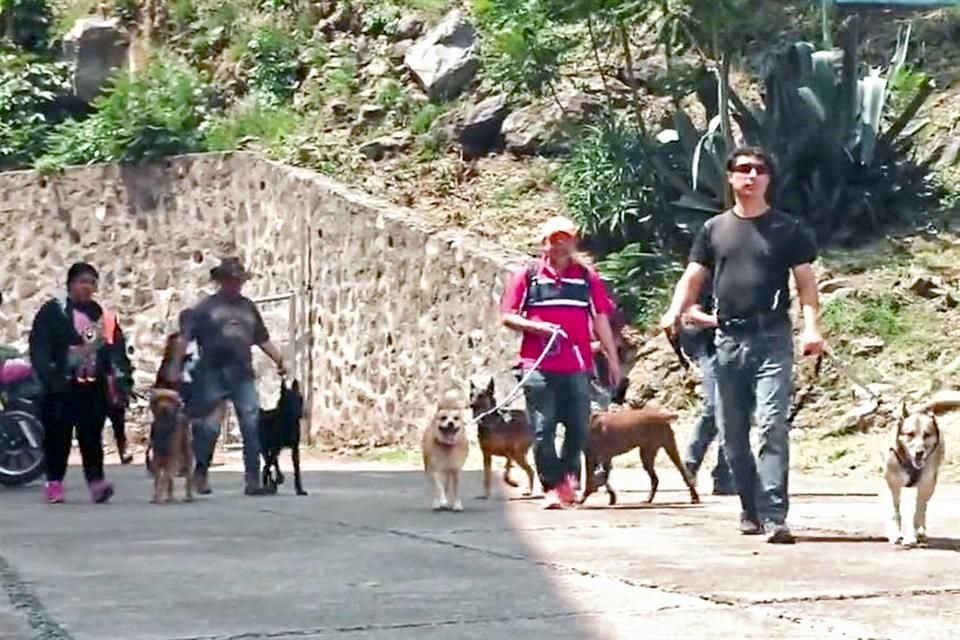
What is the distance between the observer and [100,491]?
1298 cm

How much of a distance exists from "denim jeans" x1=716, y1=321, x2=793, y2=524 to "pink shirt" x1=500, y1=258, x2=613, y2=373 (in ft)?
6.09

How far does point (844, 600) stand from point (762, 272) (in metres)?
2.50

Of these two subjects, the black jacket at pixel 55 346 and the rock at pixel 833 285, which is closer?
the black jacket at pixel 55 346

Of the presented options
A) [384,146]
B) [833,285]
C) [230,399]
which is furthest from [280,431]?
[384,146]

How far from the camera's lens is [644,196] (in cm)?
1914

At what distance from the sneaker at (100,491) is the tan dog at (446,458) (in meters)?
2.60

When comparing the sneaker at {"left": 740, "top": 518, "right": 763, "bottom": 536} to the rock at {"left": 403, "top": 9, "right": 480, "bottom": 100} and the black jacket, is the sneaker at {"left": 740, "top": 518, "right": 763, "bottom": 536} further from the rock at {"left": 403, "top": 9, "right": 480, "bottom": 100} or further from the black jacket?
the rock at {"left": 403, "top": 9, "right": 480, "bottom": 100}

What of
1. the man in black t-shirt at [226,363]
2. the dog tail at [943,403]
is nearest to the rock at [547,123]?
the man in black t-shirt at [226,363]

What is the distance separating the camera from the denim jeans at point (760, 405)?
29.0ft

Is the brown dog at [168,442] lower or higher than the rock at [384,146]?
lower

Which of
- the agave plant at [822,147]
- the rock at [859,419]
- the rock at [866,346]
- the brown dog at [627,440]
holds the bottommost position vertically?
the brown dog at [627,440]

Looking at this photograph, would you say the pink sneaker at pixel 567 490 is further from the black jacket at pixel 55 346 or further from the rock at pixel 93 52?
the rock at pixel 93 52

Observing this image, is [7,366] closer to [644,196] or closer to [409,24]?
[644,196]

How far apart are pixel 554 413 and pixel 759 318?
2.38 metres
